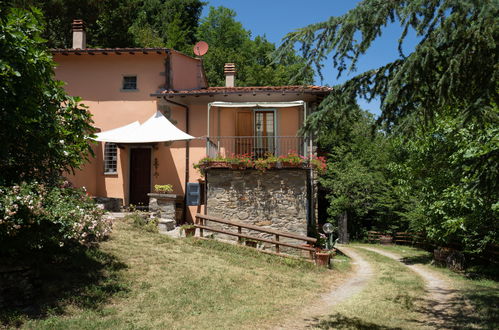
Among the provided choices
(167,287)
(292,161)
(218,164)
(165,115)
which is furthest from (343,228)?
(167,287)

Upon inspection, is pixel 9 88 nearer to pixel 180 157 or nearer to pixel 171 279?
pixel 171 279

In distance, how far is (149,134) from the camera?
45.5 feet

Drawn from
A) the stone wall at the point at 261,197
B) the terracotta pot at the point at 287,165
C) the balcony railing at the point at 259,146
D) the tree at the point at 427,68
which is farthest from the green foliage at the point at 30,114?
the balcony railing at the point at 259,146

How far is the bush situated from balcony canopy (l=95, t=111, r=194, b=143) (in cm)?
618

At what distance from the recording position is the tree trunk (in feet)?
71.5

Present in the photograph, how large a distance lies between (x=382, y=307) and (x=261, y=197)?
5.94 metres

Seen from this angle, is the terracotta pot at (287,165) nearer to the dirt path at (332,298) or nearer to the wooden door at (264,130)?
the wooden door at (264,130)

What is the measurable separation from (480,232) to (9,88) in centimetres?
1321

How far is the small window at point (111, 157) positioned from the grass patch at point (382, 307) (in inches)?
408

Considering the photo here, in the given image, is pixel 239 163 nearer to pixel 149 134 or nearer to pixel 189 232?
pixel 189 232

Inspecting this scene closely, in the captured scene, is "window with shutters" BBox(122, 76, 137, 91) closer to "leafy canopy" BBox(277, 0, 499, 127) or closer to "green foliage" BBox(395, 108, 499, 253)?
"green foliage" BBox(395, 108, 499, 253)

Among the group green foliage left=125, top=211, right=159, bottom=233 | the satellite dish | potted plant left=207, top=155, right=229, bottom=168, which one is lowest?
green foliage left=125, top=211, right=159, bottom=233

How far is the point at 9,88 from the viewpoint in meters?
6.57

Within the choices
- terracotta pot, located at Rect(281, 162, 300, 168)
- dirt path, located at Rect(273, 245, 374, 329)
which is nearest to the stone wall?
→ terracotta pot, located at Rect(281, 162, 300, 168)
